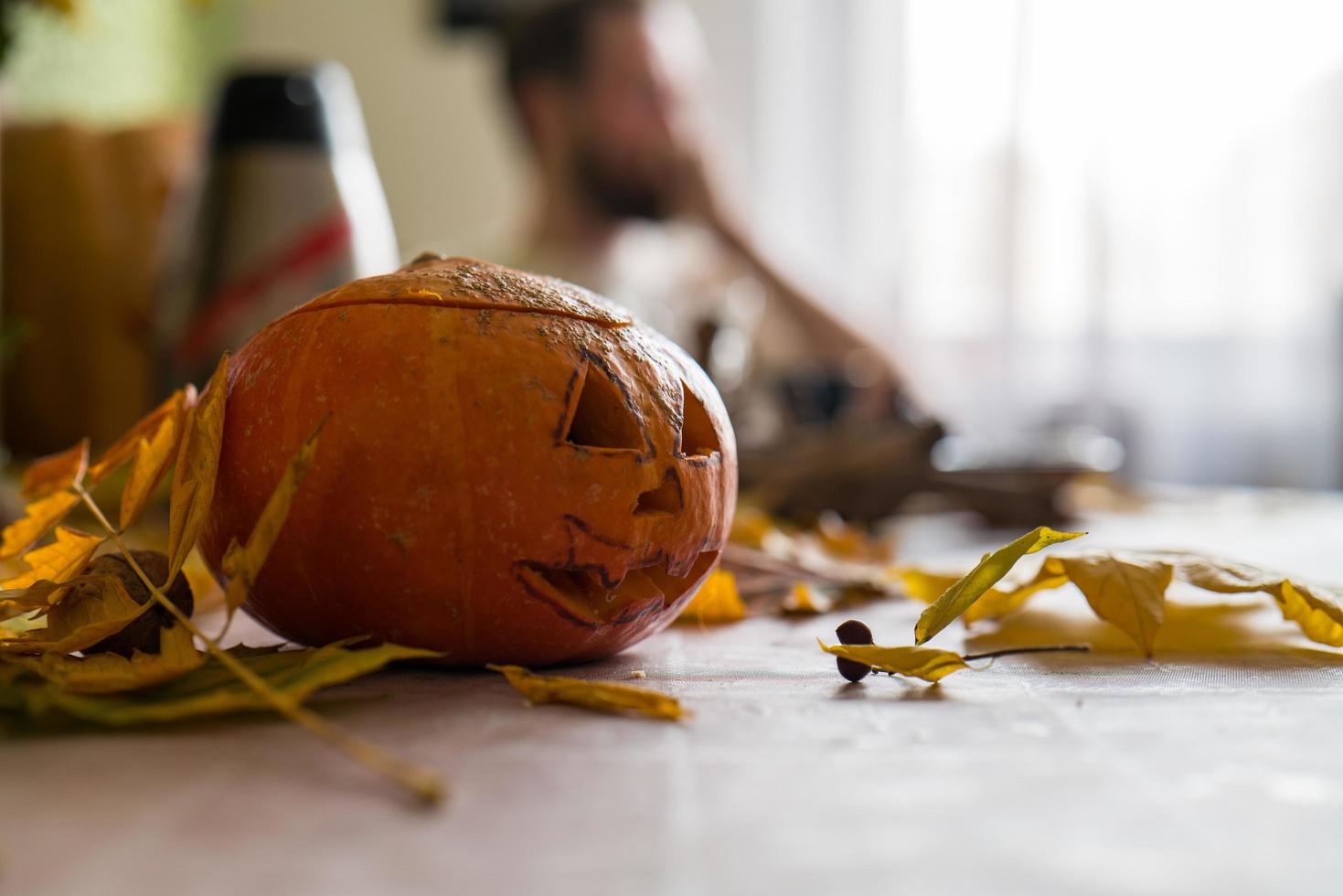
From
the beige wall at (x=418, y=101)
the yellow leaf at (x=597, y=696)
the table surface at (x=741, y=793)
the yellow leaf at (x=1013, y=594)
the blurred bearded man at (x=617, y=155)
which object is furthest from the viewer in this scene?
the beige wall at (x=418, y=101)

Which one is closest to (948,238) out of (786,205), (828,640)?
(786,205)

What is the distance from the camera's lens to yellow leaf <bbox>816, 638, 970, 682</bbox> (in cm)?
40

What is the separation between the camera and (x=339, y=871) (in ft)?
0.79

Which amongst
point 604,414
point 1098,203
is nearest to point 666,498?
point 604,414

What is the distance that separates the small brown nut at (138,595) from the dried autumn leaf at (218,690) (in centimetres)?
4

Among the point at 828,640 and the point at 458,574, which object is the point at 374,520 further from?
the point at 828,640

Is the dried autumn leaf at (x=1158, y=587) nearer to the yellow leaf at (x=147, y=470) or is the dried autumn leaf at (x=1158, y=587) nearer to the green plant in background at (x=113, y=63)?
the yellow leaf at (x=147, y=470)

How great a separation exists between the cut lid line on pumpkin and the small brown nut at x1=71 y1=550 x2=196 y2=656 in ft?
0.33

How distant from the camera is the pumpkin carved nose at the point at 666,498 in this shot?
41 cm

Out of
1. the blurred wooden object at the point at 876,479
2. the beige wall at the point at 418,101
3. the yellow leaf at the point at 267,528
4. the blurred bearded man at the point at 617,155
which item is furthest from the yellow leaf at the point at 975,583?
the beige wall at the point at 418,101

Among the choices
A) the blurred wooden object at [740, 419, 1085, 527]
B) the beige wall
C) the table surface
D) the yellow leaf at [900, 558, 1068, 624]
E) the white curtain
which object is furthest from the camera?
the beige wall

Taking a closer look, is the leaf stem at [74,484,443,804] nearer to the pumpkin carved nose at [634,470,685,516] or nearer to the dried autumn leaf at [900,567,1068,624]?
the pumpkin carved nose at [634,470,685,516]

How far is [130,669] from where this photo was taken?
0.34m

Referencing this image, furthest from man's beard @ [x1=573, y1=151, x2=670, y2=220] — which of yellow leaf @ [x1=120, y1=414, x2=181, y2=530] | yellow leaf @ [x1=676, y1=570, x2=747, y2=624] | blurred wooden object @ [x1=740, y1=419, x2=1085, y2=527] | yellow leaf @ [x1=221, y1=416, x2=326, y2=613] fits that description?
yellow leaf @ [x1=221, y1=416, x2=326, y2=613]
